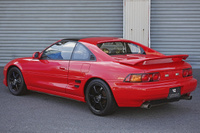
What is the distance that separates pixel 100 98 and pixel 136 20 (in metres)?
6.57

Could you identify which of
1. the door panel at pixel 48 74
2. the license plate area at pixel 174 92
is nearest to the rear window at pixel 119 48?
the door panel at pixel 48 74

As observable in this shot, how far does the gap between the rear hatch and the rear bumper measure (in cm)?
15

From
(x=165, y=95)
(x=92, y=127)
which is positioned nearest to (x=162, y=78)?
(x=165, y=95)

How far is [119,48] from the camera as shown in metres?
6.00

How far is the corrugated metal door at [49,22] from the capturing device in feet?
38.0

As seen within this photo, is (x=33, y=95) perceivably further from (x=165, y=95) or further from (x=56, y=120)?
(x=165, y=95)

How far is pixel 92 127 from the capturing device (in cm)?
471

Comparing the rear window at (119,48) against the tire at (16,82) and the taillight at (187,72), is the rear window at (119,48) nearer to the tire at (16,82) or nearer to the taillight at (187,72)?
the taillight at (187,72)

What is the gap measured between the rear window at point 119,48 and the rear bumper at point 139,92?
0.90 m

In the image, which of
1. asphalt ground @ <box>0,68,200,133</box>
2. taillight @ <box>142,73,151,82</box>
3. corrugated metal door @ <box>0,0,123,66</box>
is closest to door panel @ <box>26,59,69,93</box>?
asphalt ground @ <box>0,68,200,133</box>

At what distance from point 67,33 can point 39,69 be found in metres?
5.52

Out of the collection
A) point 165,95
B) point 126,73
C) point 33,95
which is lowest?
point 33,95

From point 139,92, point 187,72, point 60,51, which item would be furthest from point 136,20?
point 139,92

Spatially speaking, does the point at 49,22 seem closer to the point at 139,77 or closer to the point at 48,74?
the point at 48,74
